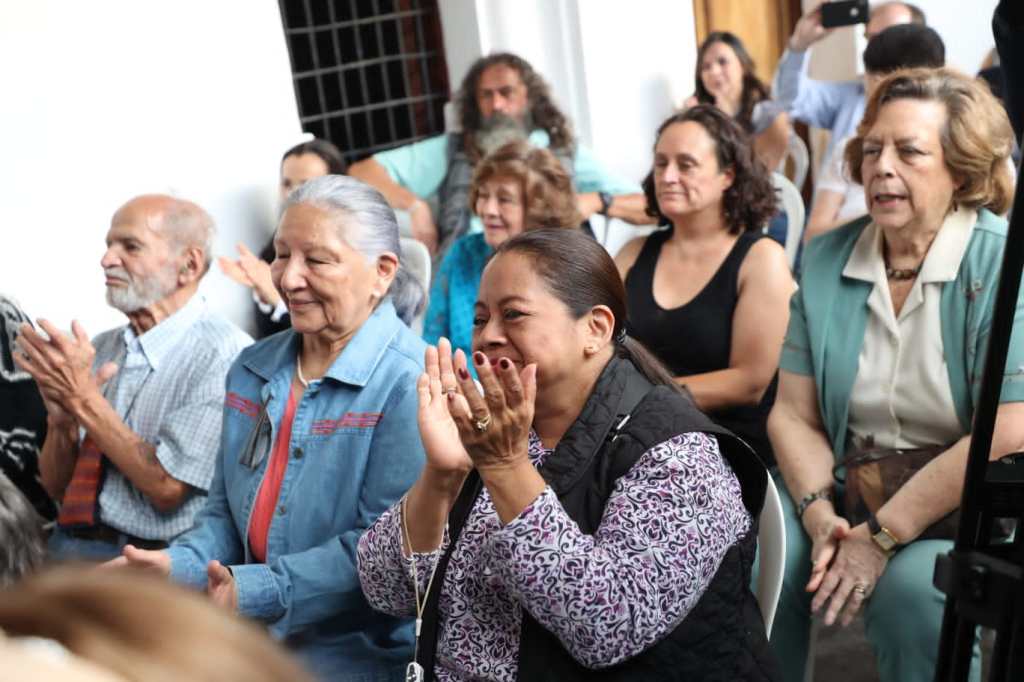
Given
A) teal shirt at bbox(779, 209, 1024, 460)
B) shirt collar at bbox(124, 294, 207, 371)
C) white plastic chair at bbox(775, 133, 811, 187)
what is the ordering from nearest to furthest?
1. teal shirt at bbox(779, 209, 1024, 460)
2. shirt collar at bbox(124, 294, 207, 371)
3. white plastic chair at bbox(775, 133, 811, 187)

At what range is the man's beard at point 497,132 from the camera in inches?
179

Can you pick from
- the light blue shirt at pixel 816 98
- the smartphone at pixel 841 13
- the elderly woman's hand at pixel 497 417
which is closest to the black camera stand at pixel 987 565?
the elderly woman's hand at pixel 497 417

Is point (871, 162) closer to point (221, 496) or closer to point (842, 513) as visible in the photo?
point (842, 513)

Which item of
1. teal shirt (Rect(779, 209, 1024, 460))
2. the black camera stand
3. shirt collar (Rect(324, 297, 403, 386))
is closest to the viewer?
the black camera stand

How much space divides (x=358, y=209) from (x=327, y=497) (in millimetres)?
544

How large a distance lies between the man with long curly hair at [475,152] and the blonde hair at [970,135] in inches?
82.8

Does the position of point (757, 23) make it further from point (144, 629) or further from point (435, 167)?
point (144, 629)

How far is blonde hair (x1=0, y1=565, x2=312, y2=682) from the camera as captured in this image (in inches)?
22.8

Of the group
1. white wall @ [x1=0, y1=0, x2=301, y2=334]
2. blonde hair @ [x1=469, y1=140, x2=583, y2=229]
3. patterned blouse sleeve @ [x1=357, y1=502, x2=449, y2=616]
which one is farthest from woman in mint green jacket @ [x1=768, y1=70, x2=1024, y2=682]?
white wall @ [x1=0, y1=0, x2=301, y2=334]

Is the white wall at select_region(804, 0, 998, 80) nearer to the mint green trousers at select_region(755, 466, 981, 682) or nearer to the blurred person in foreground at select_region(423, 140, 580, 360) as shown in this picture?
the blurred person in foreground at select_region(423, 140, 580, 360)

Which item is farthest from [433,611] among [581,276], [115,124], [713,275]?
[115,124]

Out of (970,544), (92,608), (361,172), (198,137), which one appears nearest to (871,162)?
(970,544)

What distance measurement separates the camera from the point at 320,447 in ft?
6.89

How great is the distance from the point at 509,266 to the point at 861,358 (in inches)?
33.6
